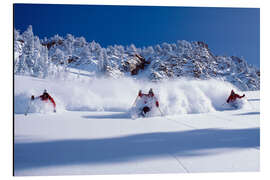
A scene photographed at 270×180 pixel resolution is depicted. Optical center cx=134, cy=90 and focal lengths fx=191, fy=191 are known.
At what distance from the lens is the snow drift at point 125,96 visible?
384cm

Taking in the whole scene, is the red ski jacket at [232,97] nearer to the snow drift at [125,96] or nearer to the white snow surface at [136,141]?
the snow drift at [125,96]

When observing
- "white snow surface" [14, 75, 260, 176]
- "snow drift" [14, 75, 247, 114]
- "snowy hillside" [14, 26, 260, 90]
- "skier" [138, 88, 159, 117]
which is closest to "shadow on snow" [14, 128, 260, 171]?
"white snow surface" [14, 75, 260, 176]

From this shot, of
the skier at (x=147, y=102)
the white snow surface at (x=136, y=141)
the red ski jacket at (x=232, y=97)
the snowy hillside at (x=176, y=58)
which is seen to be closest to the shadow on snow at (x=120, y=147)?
the white snow surface at (x=136, y=141)

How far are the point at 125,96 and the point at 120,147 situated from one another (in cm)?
315

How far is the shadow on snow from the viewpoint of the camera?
218 centimetres

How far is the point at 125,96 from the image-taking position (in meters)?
5.44

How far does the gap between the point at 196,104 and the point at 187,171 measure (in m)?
2.26

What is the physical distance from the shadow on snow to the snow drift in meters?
1.35

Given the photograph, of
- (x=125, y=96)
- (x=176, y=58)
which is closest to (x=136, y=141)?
(x=125, y=96)

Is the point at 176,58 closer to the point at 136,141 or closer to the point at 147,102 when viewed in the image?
the point at 147,102
